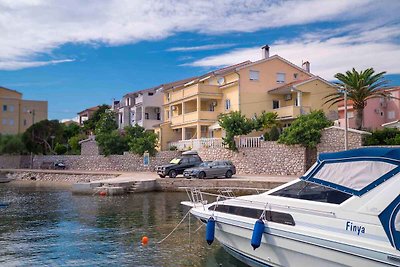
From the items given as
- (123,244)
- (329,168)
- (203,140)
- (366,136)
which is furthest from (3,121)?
(329,168)

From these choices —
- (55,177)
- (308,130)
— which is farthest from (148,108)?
(308,130)

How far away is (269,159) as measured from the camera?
115 ft

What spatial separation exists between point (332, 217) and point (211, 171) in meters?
23.5

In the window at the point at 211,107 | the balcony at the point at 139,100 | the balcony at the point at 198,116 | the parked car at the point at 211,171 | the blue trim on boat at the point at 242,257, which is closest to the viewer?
the blue trim on boat at the point at 242,257

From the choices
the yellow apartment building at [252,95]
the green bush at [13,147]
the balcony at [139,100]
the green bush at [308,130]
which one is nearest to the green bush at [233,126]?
the green bush at [308,130]

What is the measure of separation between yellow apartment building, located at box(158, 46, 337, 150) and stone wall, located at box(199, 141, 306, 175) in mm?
7367

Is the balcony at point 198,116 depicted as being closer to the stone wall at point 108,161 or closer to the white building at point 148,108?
the stone wall at point 108,161

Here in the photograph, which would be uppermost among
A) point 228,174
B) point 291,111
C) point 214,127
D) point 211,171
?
point 291,111

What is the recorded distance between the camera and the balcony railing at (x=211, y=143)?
36.3 m

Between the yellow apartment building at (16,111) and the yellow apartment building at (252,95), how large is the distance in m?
52.0

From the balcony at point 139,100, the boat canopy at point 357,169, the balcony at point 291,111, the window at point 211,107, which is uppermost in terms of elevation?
the balcony at point 139,100

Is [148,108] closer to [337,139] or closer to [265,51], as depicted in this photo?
[265,51]

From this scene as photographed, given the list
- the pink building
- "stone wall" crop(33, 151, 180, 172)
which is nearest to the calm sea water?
"stone wall" crop(33, 151, 180, 172)

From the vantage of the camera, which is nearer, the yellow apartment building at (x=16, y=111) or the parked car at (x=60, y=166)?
the parked car at (x=60, y=166)
